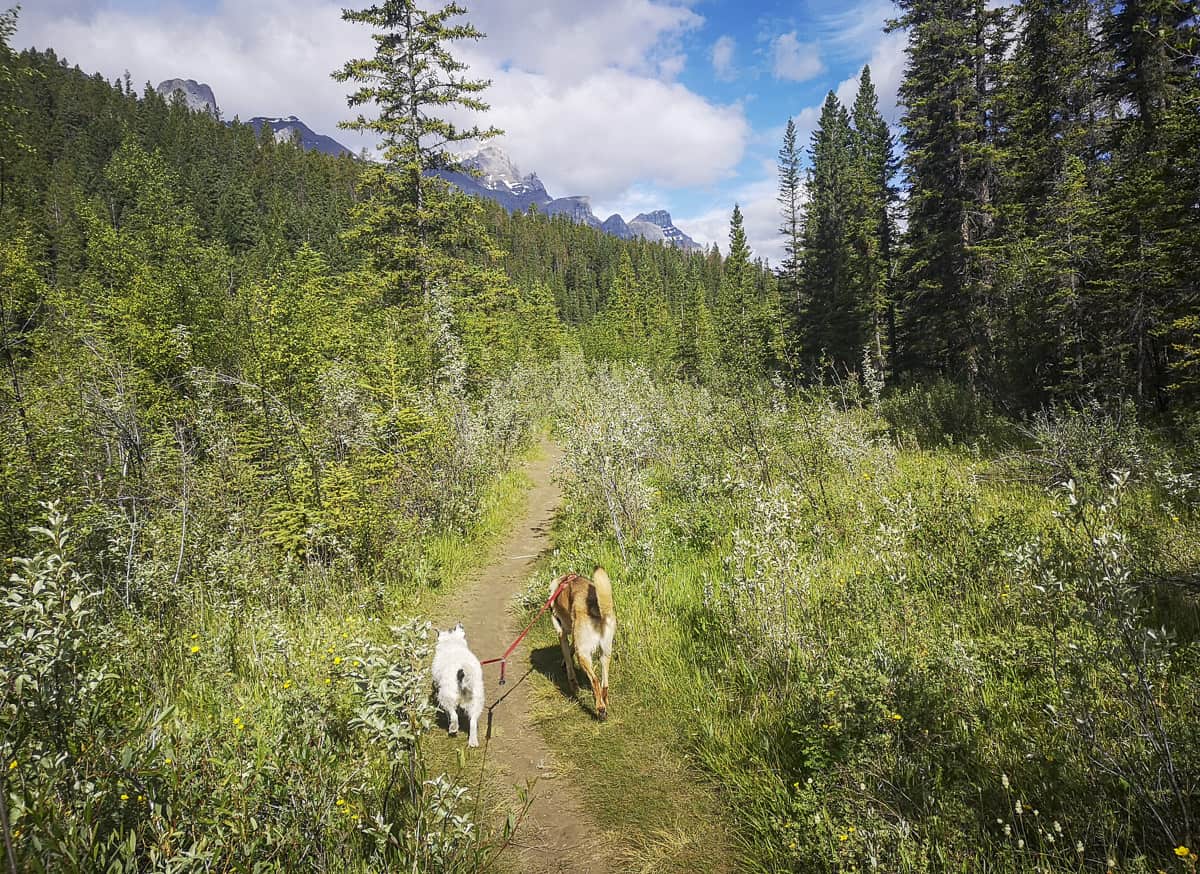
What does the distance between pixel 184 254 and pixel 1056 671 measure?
3713 cm

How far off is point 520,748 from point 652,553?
3281 mm

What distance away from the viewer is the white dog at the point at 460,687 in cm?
479

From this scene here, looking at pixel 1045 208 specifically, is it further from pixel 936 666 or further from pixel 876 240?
pixel 936 666

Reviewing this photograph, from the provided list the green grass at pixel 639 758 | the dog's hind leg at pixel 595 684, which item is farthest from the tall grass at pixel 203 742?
the dog's hind leg at pixel 595 684

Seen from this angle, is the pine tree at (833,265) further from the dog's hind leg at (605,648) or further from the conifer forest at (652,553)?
the dog's hind leg at (605,648)

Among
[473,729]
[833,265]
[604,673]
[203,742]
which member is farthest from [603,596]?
[833,265]

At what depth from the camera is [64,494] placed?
623cm

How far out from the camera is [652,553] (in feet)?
24.4

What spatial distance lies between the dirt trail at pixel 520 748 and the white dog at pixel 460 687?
28cm

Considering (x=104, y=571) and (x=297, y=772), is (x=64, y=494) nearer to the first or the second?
(x=104, y=571)

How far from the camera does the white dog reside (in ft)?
15.7

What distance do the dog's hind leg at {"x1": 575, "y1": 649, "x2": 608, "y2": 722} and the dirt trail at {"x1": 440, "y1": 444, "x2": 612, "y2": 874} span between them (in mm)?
566

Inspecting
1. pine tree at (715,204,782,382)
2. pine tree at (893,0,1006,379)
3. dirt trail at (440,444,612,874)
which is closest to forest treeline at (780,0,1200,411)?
pine tree at (893,0,1006,379)

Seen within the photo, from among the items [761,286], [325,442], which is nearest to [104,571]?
[325,442]
